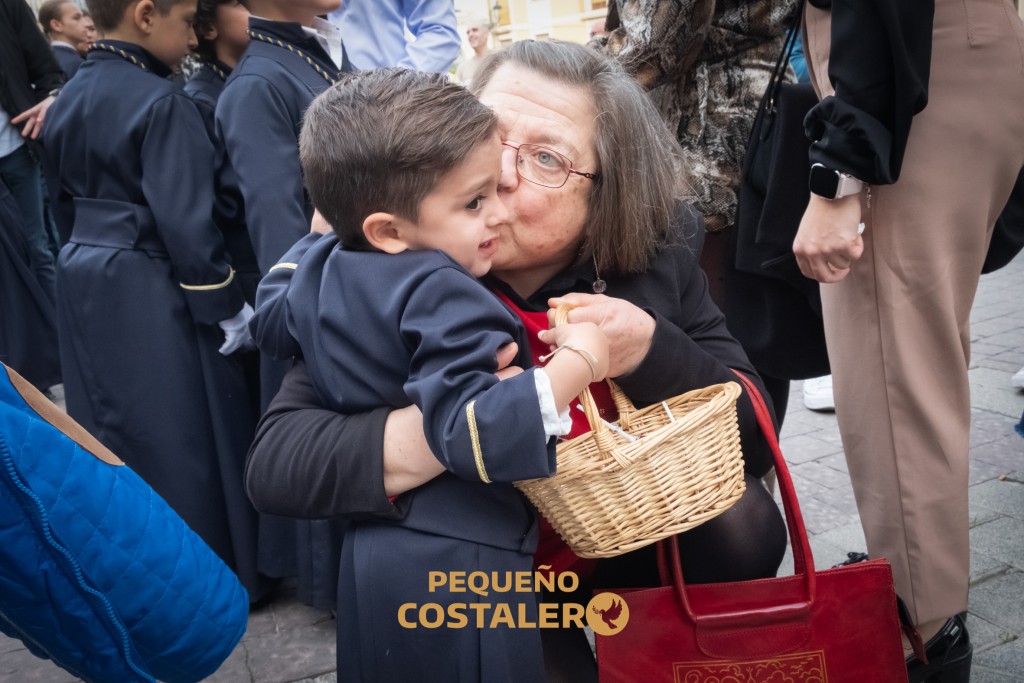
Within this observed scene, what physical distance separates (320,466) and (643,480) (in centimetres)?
55

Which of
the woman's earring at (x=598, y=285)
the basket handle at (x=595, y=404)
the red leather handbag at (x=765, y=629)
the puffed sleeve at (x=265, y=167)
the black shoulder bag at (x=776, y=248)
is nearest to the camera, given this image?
the basket handle at (x=595, y=404)

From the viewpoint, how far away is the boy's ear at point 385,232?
1.43 meters

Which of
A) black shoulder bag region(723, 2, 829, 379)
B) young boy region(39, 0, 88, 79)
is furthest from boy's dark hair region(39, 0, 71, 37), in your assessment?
black shoulder bag region(723, 2, 829, 379)

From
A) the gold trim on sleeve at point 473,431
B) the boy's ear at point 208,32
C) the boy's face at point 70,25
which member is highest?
the boy's ear at point 208,32

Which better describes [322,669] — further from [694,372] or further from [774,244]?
[774,244]

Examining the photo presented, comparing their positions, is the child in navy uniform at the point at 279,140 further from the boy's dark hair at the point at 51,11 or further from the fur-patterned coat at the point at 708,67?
the boy's dark hair at the point at 51,11

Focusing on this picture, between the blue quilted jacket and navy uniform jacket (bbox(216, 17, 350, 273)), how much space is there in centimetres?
126

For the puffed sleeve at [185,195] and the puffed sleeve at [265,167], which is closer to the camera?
the puffed sleeve at [265,167]

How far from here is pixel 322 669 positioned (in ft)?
8.39

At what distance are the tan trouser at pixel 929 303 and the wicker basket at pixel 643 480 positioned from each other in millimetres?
700

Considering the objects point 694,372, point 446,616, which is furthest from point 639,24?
point 446,616

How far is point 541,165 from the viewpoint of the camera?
1.73 metres

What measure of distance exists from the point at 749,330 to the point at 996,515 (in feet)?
4.21

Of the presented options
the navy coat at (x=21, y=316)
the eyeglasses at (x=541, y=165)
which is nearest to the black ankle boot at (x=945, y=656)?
the eyeglasses at (x=541, y=165)
